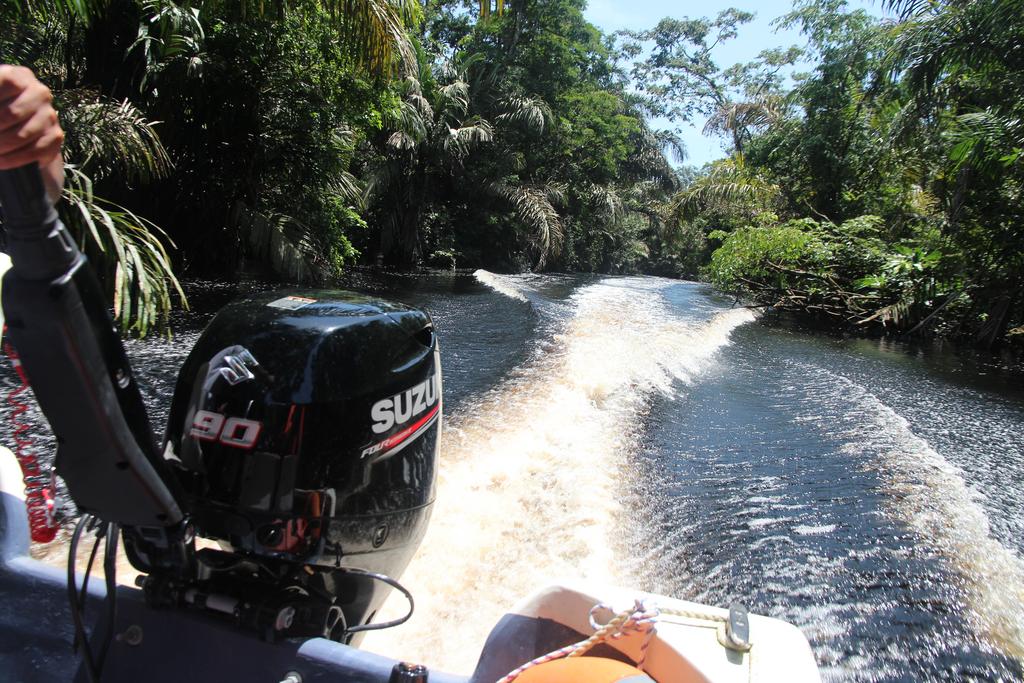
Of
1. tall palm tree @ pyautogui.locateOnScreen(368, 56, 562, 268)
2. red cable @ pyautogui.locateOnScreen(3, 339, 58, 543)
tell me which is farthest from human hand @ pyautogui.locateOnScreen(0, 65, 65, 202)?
Result: tall palm tree @ pyautogui.locateOnScreen(368, 56, 562, 268)

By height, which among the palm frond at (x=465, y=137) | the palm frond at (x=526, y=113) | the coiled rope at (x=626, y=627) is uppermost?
the palm frond at (x=526, y=113)

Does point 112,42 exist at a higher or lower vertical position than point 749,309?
higher

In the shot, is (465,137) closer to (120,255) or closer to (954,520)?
(120,255)

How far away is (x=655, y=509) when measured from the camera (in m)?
3.50

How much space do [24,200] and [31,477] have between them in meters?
2.76

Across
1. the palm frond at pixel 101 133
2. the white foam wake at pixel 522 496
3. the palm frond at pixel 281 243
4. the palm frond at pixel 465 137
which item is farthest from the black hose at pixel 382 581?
the palm frond at pixel 465 137

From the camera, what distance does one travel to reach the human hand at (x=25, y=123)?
2.62ft

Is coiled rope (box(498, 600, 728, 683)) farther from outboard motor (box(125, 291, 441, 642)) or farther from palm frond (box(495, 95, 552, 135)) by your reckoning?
palm frond (box(495, 95, 552, 135))

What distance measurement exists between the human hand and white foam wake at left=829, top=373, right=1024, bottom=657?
3.20 meters

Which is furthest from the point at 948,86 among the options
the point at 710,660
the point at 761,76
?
the point at 761,76

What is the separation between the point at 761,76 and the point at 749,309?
59.3ft

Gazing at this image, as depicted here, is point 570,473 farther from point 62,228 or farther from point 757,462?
point 62,228

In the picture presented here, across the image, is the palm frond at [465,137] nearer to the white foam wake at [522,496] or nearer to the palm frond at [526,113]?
the palm frond at [526,113]

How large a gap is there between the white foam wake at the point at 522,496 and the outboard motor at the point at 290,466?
2.74ft
